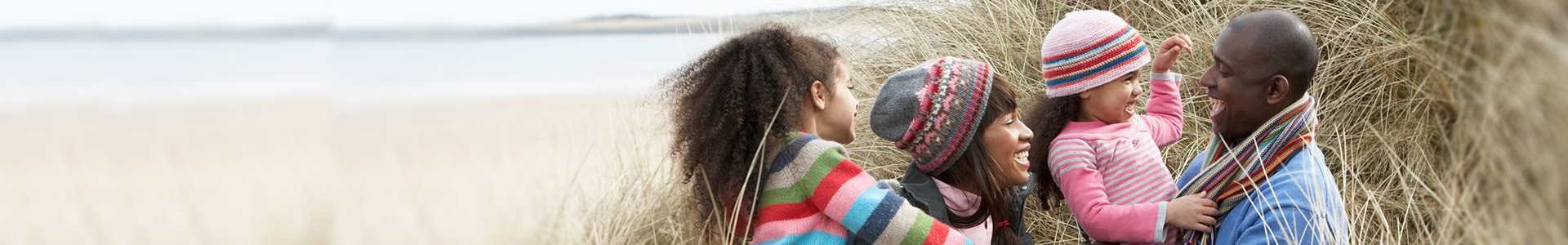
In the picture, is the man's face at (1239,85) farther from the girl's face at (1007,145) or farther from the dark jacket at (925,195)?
the dark jacket at (925,195)

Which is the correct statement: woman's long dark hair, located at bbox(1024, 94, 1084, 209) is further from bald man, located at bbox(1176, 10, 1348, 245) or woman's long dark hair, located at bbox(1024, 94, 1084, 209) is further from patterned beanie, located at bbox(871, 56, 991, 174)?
bald man, located at bbox(1176, 10, 1348, 245)

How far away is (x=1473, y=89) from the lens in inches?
40.9

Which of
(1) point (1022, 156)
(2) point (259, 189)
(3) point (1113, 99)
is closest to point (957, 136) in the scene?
(1) point (1022, 156)

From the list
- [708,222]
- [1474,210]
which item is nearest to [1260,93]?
[1474,210]

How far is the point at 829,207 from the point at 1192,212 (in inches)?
28.0

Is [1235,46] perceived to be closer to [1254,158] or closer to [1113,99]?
[1254,158]

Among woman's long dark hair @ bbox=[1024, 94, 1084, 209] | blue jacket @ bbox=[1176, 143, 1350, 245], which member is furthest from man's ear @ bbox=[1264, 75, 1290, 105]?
woman's long dark hair @ bbox=[1024, 94, 1084, 209]

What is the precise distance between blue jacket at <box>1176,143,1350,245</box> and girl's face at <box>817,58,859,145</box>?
0.78m

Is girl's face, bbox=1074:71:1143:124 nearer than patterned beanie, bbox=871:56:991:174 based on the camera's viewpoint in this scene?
No

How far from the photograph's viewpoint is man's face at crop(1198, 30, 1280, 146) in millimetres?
1794

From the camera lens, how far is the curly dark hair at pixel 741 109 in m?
1.92

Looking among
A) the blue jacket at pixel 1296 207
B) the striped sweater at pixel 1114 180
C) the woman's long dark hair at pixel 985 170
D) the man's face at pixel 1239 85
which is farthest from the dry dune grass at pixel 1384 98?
the woman's long dark hair at pixel 985 170

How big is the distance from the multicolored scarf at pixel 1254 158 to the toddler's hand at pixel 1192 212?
0.07ft

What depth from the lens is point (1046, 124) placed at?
2.32 meters
